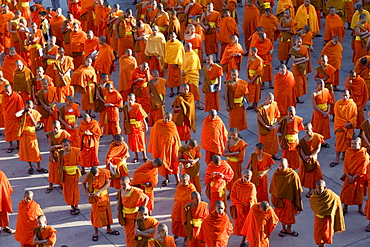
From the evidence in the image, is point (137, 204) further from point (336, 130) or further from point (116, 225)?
point (336, 130)

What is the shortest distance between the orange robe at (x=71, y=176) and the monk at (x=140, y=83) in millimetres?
3371

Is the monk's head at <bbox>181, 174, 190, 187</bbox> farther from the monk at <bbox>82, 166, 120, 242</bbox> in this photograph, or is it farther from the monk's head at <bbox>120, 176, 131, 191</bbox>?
the monk at <bbox>82, 166, 120, 242</bbox>

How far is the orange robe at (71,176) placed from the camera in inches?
600

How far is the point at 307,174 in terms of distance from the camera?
50.8ft

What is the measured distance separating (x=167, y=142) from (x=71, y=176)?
2.05 metres

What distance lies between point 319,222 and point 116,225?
13.0ft

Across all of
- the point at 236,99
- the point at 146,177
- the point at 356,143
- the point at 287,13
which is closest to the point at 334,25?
the point at 287,13

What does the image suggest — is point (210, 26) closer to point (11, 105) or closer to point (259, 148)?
point (11, 105)

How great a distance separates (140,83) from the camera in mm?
18266

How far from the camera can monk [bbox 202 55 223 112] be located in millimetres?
18109

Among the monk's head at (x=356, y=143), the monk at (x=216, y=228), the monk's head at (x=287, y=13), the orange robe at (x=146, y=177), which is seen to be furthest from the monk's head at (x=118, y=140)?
the monk's head at (x=287, y=13)

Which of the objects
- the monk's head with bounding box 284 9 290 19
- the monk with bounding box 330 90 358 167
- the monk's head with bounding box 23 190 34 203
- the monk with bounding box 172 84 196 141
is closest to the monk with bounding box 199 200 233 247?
the monk's head with bounding box 23 190 34 203

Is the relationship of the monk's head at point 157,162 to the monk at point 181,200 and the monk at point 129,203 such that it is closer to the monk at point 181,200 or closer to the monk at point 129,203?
the monk at point 181,200

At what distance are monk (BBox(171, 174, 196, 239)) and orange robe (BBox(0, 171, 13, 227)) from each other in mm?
3162
